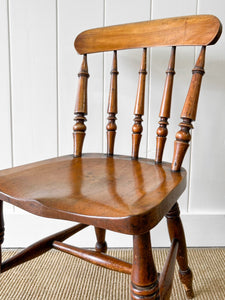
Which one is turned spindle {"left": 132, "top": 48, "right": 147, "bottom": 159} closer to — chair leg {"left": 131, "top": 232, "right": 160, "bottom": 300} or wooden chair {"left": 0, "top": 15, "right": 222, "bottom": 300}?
wooden chair {"left": 0, "top": 15, "right": 222, "bottom": 300}

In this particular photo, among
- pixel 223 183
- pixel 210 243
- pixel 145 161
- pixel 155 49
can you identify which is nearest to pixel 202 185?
pixel 223 183

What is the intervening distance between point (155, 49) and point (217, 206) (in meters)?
0.59

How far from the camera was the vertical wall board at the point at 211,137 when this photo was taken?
92cm

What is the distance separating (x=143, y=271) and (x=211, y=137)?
65 cm

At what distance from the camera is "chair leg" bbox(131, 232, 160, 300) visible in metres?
0.44

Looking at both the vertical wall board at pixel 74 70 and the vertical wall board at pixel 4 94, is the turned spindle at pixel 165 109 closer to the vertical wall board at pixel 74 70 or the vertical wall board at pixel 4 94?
the vertical wall board at pixel 74 70

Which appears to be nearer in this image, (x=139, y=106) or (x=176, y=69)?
(x=139, y=106)

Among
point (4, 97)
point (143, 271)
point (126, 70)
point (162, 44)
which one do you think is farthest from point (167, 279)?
point (4, 97)

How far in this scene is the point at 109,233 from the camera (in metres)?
1.02

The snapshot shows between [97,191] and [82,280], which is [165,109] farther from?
[82,280]

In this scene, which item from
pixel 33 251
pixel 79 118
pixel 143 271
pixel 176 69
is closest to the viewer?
pixel 143 271

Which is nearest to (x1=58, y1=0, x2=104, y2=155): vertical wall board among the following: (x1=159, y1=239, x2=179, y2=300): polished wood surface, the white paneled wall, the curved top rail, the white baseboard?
the white paneled wall

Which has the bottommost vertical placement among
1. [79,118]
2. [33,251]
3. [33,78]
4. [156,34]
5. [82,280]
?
[82,280]

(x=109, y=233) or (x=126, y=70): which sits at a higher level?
(x=126, y=70)
